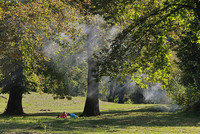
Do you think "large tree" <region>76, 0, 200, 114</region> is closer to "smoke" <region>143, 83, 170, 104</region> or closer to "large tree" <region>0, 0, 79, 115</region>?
"large tree" <region>0, 0, 79, 115</region>

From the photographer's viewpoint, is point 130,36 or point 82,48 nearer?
point 130,36

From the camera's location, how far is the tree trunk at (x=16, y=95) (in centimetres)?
2478

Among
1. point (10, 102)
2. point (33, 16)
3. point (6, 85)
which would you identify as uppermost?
point (33, 16)

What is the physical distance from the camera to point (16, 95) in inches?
1010

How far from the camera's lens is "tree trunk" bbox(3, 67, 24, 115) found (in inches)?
976

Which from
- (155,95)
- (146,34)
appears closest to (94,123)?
(146,34)

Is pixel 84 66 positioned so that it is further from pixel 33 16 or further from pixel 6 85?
pixel 33 16

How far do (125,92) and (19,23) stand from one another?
52155 millimetres

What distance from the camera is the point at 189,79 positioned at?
29578mm

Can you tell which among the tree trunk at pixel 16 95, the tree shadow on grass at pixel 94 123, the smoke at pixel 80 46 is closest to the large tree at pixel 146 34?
the tree shadow on grass at pixel 94 123

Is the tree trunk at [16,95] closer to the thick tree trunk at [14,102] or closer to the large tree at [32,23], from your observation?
the thick tree trunk at [14,102]

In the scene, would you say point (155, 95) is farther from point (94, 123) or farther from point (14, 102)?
point (94, 123)

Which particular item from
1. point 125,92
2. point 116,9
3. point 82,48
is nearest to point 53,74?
point 82,48

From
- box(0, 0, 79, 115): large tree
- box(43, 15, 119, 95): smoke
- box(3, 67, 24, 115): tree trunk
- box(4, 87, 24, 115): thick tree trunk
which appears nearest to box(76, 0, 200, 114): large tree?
box(0, 0, 79, 115): large tree
